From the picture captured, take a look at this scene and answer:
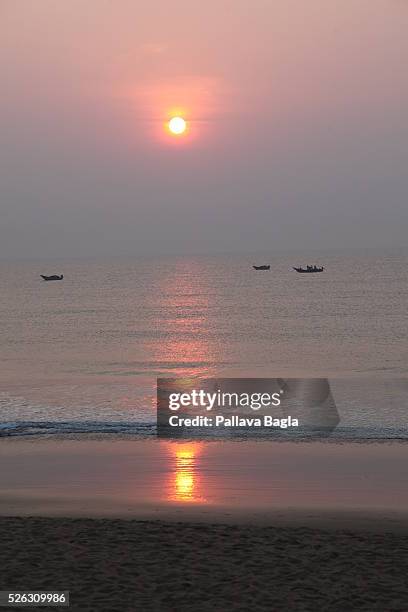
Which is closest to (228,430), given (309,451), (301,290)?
(309,451)

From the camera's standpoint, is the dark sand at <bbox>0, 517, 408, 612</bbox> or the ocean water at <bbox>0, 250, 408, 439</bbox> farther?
the ocean water at <bbox>0, 250, 408, 439</bbox>

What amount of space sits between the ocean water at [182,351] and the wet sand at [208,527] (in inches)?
230

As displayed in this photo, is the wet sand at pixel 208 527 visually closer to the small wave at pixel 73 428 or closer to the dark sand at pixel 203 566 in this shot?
the dark sand at pixel 203 566

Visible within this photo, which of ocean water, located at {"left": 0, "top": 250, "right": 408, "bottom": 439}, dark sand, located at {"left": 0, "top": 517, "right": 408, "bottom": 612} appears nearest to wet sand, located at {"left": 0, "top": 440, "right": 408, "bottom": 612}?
dark sand, located at {"left": 0, "top": 517, "right": 408, "bottom": 612}

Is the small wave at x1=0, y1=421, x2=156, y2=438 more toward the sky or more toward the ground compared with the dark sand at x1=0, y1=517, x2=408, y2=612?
more toward the sky

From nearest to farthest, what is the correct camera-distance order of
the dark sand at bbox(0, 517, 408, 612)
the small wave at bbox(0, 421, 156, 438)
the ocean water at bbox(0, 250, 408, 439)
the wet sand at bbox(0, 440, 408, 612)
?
the dark sand at bbox(0, 517, 408, 612) → the wet sand at bbox(0, 440, 408, 612) → the small wave at bbox(0, 421, 156, 438) → the ocean water at bbox(0, 250, 408, 439)

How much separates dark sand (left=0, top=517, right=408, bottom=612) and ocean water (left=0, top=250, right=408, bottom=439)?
13.4 meters

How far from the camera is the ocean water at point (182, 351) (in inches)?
1315

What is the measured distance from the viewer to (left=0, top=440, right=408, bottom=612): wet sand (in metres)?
10.5

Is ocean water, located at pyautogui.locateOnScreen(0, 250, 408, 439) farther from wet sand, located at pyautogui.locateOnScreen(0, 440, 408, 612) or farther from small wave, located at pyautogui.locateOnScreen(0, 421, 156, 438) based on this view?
wet sand, located at pyautogui.locateOnScreen(0, 440, 408, 612)

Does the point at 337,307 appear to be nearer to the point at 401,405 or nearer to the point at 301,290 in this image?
the point at 301,290

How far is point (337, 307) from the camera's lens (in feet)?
383

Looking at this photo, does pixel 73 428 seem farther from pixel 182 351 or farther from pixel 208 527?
pixel 182 351

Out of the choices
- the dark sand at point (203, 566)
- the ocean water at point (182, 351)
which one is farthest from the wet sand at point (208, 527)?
the ocean water at point (182, 351)
